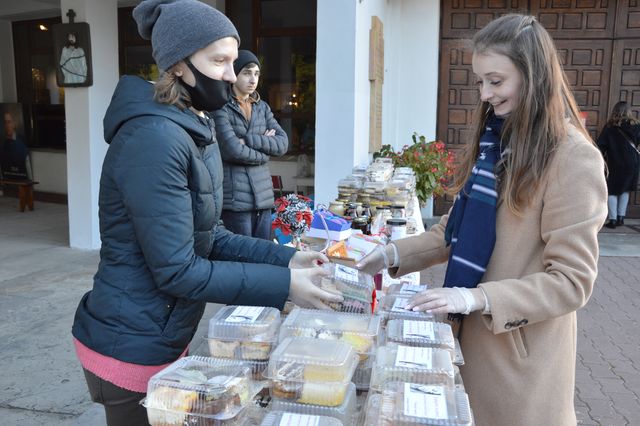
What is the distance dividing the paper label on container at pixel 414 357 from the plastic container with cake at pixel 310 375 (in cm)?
12

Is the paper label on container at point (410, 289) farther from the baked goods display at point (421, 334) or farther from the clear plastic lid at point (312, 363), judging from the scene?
the clear plastic lid at point (312, 363)

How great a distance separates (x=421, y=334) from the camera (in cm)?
157

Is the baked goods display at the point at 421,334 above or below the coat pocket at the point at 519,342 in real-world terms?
above

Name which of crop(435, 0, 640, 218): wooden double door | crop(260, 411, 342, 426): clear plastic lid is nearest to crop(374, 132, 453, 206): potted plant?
crop(435, 0, 640, 218): wooden double door

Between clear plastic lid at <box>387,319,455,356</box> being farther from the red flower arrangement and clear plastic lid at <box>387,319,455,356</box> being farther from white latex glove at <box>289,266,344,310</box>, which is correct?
the red flower arrangement

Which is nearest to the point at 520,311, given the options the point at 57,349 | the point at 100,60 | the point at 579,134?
the point at 579,134

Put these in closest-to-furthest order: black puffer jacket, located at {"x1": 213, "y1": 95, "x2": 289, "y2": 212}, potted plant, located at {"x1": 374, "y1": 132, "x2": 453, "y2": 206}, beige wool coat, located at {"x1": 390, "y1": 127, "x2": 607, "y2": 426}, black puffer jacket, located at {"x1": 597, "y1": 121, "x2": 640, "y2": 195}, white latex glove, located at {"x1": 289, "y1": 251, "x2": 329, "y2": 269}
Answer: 1. beige wool coat, located at {"x1": 390, "y1": 127, "x2": 607, "y2": 426}
2. white latex glove, located at {"x1": 289, "y1": 251, "x2": 329, "y2": 269}
3. black puffer jacket, located at {"x1": 213, "y1": 95, "x2": 289, "y2": 212}
4. potted plant, located at {"x1": 374, "y1": 132, "x2": 453, "y2": 206}
5. black puffer jacket, located at {"x1": 597, "y1": 121, "x2": 640, "y2": 195}

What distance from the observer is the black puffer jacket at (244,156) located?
4.24 m

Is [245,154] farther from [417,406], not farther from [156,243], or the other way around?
[417,406]

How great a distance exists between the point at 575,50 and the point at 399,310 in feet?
27.4

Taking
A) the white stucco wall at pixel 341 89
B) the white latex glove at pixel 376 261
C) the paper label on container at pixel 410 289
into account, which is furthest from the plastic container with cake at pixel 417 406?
the white stucco wall at pixel 341 89

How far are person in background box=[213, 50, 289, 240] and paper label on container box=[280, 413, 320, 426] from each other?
10.3ft

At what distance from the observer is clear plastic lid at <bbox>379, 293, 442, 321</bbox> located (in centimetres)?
171

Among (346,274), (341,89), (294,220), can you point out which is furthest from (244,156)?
→ (346,274)
